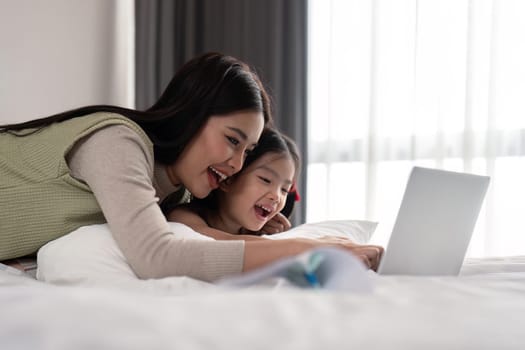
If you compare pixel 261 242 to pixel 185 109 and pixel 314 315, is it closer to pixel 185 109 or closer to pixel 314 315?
pixel 185 109

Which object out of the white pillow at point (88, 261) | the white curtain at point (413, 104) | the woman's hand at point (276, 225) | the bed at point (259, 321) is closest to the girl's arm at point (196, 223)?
the white pillow at point (88, 261)

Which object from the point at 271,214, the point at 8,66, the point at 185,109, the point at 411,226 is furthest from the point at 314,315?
the point at 8,66

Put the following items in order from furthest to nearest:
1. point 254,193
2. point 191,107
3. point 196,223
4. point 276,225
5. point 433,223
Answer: point 276,225, point 254,193, point 196,223, point 191,107, point 433,223

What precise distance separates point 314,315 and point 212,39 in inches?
128

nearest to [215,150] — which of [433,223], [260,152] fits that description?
[260,152]

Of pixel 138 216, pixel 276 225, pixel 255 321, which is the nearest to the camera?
pixel 255 321

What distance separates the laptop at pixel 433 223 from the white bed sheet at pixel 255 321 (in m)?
0.52

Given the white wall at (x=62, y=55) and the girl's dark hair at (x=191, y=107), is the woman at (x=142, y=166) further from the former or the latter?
the white wall at (x=62, y=55)

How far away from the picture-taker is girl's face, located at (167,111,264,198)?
1694 millimetres

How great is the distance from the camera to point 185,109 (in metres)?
1.71

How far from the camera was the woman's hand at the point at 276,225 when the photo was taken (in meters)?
2.29

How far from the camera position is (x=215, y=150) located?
1.71m

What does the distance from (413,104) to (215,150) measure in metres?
1.87

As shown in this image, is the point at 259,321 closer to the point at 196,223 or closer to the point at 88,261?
the point at 88,261
